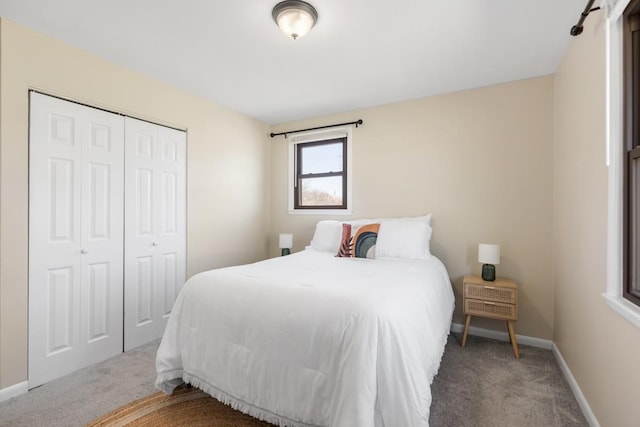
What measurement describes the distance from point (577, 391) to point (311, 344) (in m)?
1.84

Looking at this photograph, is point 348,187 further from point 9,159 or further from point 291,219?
point 9,159

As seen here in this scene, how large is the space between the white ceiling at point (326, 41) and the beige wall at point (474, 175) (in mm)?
240

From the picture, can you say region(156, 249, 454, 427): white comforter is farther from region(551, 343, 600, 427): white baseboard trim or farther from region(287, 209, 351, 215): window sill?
region(287, 209, 351, 215): window sill

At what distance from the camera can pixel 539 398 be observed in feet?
6.44

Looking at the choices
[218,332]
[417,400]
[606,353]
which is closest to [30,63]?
[218,332]

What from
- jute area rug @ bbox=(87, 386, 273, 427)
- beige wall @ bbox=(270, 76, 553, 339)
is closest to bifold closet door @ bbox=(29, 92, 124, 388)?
jute area rug @ bbox=(87, 386, 273, 427)

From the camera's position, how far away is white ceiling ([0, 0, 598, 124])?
188cm

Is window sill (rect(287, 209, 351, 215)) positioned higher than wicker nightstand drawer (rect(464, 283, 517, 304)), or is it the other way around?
window sill (rect(287, 209, 351, 215))

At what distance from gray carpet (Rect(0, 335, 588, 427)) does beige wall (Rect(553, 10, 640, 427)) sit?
0.66ft

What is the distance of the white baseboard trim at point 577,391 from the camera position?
1690 mm

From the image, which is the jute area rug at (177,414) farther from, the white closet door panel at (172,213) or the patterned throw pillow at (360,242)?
the patterned throw pillow at (360,242)

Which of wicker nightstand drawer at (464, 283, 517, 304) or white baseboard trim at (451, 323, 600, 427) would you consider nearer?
white baseboard trim at (451, 323, 600, 427)

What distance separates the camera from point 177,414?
1782 millimetres

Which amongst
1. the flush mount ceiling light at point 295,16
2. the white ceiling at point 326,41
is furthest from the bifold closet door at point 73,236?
the flush mount ceiling light at point 295,16
